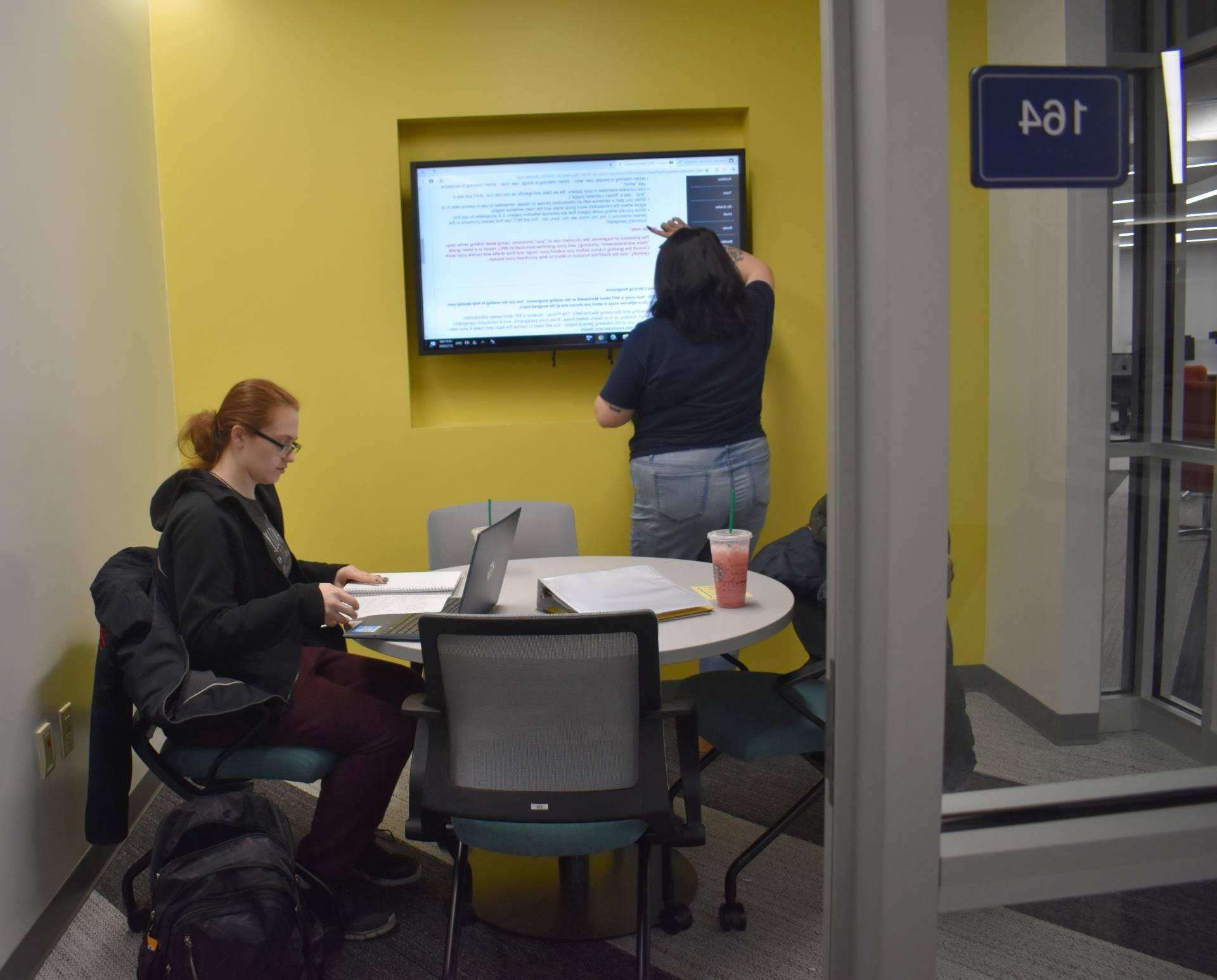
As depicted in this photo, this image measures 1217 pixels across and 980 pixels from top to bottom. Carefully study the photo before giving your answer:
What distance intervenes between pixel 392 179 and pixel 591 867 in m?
2.58

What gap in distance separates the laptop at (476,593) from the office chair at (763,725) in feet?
1.89

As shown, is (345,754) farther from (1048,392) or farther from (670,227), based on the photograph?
(670,227)

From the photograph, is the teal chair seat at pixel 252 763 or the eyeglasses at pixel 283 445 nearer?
the teal chair seat at pixel 252 763

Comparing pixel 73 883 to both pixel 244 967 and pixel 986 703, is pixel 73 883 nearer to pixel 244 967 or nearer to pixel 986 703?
pixel 244 967

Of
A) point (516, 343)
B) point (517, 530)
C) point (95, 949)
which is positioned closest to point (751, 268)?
point (516, 343)

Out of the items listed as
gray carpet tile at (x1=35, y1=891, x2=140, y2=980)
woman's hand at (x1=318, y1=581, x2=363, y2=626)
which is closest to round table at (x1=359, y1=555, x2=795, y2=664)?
woman's hand at (x1=318, y1=581, x2=363, y2=626)

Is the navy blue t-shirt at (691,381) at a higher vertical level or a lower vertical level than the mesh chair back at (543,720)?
higher

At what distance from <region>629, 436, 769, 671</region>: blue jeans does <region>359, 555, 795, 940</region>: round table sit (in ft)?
1.20

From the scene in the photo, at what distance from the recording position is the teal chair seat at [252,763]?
2.15 metres

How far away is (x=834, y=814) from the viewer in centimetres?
102

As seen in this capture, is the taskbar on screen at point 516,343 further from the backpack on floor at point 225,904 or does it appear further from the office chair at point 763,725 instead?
the backpack on floor at point 225,904

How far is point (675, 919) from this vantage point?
7.36 feet

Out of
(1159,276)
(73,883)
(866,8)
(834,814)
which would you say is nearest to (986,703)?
(834,814)

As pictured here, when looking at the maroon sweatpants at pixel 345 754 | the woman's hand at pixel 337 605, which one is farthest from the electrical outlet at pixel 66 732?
the woman's hand at pixel 337 605
